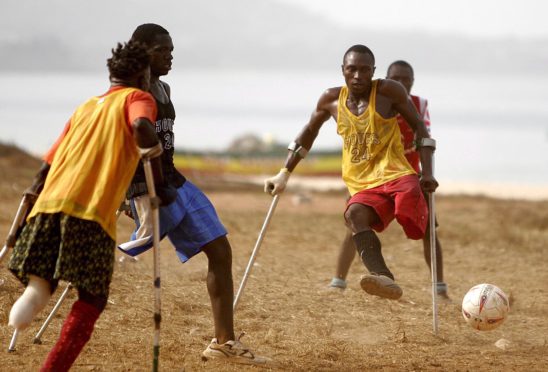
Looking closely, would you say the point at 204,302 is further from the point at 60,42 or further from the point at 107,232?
the point at 60,42

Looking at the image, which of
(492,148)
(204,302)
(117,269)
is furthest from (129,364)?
(492,148)

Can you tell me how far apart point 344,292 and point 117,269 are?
210cm

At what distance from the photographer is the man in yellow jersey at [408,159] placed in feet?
30.8

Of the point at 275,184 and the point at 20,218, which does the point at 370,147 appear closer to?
the point at 275,184

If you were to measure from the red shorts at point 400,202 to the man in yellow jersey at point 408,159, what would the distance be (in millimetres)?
1660

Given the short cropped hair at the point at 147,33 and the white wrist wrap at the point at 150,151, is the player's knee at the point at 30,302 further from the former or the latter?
the short cropped hair at the point at 147,33

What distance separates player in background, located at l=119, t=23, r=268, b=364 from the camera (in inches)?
258

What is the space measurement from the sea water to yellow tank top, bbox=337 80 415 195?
18.5 metres

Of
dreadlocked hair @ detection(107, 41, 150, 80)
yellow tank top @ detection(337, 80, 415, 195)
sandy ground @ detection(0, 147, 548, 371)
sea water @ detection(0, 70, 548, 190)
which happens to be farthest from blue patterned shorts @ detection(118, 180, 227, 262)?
sea water @ detection(0, 70, 548, 190)

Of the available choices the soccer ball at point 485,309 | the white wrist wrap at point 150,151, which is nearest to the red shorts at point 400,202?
the soccer ball at point 485,309

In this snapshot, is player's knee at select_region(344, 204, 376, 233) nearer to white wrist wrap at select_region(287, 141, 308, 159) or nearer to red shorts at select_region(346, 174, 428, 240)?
red shorts at select_region(346, 174, 428, 240)

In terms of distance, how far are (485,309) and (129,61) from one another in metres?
3.37

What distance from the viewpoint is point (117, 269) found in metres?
9.73

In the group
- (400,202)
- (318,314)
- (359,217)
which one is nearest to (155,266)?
(359,217)
